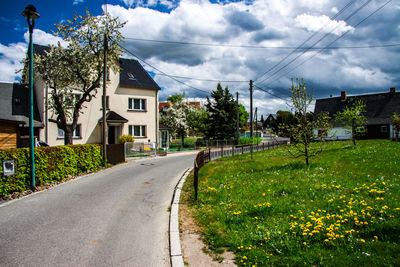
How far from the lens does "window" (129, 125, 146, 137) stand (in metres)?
29.3

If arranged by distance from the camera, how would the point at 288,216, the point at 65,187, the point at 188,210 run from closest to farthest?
the point at 288,216, the point at 188,210, the point at 65,187

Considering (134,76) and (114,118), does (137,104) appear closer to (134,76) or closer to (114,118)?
(134,76)

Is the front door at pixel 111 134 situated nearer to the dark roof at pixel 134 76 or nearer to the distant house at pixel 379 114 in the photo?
the dark roof at pixel 134 76

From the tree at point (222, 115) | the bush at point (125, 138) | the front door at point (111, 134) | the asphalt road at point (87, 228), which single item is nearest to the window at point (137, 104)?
the front door at point (111, 134)

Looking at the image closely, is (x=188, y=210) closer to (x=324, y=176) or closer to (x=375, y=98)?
(x=324, y=176)

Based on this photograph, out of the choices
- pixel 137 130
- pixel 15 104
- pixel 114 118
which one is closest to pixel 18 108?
pixel 15 104

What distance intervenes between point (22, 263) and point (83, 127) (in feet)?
78.3

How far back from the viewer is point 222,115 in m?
40.2

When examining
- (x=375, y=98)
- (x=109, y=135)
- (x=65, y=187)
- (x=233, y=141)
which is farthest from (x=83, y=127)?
(x=375, y=98)

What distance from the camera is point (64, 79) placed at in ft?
63.1

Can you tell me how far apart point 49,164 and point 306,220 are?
10.7 metres

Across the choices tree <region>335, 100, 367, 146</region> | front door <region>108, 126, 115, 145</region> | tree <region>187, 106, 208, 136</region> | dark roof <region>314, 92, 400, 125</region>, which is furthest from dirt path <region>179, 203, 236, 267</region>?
dark roof <region>314, 92, 400, 125</region>

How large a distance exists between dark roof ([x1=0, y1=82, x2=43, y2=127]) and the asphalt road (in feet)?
53.1

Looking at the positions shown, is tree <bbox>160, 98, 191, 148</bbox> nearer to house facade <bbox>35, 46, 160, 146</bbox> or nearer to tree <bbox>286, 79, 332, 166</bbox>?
house facade <bbox>35, 46, 160, 146</bbox>
